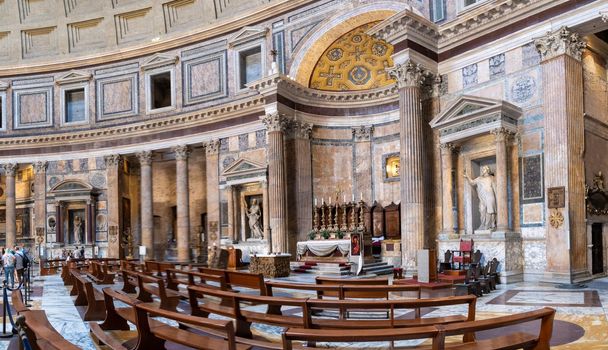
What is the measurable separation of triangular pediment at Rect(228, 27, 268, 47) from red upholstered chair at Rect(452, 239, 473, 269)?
14.0 meters

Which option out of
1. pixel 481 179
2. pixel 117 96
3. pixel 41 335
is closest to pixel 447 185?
pixel 481 179

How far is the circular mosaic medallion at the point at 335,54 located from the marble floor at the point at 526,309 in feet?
43.3

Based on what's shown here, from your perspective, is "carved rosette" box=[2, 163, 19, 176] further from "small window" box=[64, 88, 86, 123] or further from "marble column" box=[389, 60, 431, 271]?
"marble column" box=[389, 60, 431, 271]

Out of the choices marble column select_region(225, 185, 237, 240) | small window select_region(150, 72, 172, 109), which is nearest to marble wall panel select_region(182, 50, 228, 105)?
small window select_region(150, 72, 172, 109)

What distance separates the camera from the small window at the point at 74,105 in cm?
3042

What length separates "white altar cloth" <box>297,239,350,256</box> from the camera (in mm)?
19156

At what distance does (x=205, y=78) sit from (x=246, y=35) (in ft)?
10.5

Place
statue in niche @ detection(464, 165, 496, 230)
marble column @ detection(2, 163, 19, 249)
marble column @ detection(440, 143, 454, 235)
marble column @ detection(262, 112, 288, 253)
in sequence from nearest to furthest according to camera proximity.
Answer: statue in niche @ detection(464, 165, 496, 230) → marble column @ detection(440, 143, 454, 235) → marble column @ detection(262, 112, 288, 253) → marble column @ detection(2, 163, 19, 249)

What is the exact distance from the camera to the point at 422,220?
1666 cm

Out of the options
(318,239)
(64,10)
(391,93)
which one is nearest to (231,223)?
(318,239)

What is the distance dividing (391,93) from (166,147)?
11.7 m

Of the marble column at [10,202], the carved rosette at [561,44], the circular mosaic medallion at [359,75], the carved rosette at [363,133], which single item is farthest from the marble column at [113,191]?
the carved rosette at [561,44]

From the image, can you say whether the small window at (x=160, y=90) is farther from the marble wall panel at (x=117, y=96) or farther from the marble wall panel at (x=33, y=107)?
the marble wall panel at (x=33, y=107)

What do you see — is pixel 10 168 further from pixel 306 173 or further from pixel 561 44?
pixel 561 44
